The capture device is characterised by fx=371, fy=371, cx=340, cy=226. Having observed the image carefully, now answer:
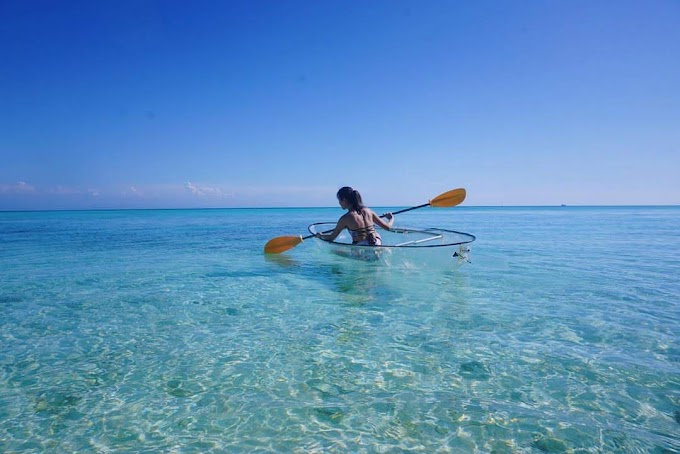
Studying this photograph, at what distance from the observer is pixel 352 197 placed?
30.6 feet

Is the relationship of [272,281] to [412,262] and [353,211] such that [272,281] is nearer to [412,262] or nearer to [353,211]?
[353,211]

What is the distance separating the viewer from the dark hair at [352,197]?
9.30m

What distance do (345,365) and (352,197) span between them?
5497 mm

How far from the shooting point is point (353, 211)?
9422 millimetres

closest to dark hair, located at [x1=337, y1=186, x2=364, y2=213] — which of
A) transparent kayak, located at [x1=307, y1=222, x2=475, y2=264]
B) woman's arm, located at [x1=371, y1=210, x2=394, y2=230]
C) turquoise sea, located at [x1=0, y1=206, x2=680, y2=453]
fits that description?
woman's arm, located at [x1=371, y1=210, x2=394, y2=230]

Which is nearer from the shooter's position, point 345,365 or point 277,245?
point 345,365

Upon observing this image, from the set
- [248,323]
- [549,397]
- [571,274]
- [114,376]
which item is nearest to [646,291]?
[571,274]

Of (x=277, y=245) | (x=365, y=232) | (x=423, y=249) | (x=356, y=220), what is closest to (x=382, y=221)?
(x=365, y=232)

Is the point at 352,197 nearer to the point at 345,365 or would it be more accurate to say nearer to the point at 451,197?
the point at 451,197

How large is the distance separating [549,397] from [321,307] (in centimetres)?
394

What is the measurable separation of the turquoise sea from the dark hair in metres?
1.76

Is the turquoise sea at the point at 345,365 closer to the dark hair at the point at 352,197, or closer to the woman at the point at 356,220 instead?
the woman at the point at 356,220

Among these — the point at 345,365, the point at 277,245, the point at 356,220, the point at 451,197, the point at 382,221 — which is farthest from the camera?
the point at 277,245

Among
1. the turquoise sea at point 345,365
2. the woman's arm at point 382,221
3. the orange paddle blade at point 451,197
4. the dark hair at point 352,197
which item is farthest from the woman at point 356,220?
the orange paddle blade at point 451,197
